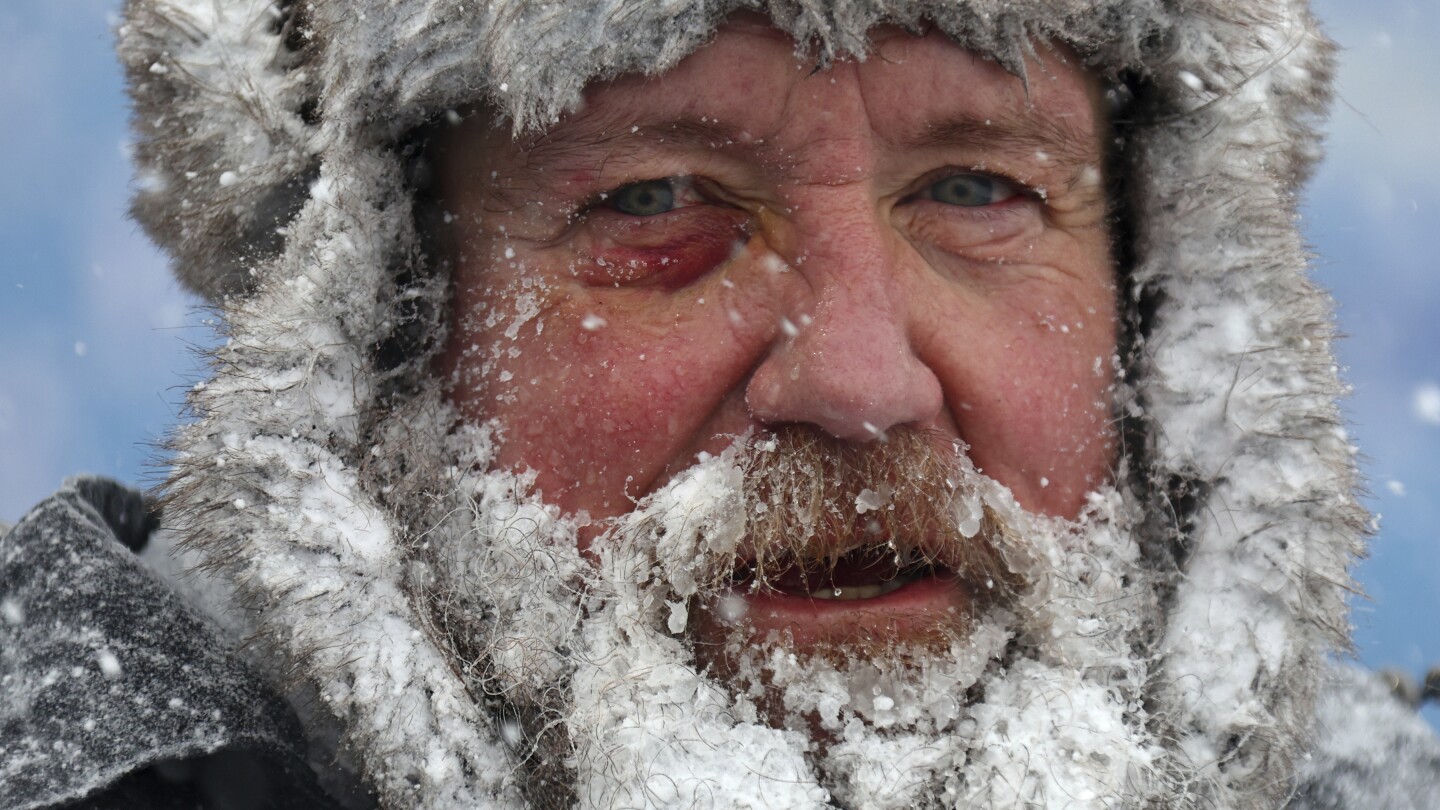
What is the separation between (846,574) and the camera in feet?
5.65

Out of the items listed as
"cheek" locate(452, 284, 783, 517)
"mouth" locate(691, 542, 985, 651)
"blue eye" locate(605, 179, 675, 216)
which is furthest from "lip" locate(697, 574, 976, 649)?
"blue eye" locate(605, 179, 675, 216)

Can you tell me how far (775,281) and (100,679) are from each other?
42.6 inches

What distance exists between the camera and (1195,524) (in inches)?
79.5

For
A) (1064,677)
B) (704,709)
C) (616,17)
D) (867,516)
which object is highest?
(616,17)

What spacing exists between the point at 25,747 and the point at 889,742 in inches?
44.7

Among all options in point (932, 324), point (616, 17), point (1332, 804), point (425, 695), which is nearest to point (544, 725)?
point (425, 695)

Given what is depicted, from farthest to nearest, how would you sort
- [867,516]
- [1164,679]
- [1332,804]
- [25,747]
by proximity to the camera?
[1332,804] < [1164,679] < [867,516] < [25,747]

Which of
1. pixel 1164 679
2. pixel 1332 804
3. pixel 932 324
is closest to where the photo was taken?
pixel 932 324

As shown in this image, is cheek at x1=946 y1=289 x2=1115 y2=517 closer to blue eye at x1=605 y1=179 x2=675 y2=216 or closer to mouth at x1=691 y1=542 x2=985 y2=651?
mouth at x1=691 y1=542 x2=985 y2=651

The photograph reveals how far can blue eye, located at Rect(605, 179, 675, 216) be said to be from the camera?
184cm

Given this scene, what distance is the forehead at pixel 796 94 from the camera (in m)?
1.72

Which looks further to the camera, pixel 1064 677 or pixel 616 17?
pixel 1064 677

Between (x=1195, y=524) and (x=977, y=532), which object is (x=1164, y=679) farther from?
(x=977, y=532)

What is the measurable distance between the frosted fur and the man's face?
2.8 inches
